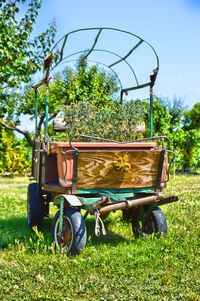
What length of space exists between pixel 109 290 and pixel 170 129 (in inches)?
716

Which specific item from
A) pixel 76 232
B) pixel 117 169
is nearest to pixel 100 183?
pixel 117 169

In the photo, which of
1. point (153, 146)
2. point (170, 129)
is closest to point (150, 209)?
point (153, 146)

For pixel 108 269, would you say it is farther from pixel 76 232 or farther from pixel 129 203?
pixel 129 203

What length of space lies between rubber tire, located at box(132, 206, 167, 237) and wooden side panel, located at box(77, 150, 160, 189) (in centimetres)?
44

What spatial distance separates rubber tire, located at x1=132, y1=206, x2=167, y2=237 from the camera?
660 centimetres

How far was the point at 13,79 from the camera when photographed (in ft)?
52.8

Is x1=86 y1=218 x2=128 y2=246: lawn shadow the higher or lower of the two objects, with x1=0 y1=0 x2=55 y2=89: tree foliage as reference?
lower

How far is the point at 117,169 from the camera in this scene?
6145mm

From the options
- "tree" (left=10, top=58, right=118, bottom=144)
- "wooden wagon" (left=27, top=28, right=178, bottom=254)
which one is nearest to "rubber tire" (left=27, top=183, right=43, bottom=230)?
"wooden wagon" (left=27, top=28, right=178, bottom=254)

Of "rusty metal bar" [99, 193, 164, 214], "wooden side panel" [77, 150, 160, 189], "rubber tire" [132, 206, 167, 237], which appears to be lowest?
"rubber tire" [132, 206, 167, 237]

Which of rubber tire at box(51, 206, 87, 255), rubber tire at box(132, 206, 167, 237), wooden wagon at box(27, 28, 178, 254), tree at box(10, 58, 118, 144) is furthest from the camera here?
tree at box(10, 58, 118, 144)

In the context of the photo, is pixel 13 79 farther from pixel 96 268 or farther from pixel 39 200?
pixel 96 268

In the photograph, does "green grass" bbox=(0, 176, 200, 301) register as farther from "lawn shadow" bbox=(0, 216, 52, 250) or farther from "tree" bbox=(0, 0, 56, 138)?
"tree" bbox=(0, 0, 56, 138)

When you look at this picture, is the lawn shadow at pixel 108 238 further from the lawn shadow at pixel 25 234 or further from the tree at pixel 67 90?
the tree at pixel 67 90
